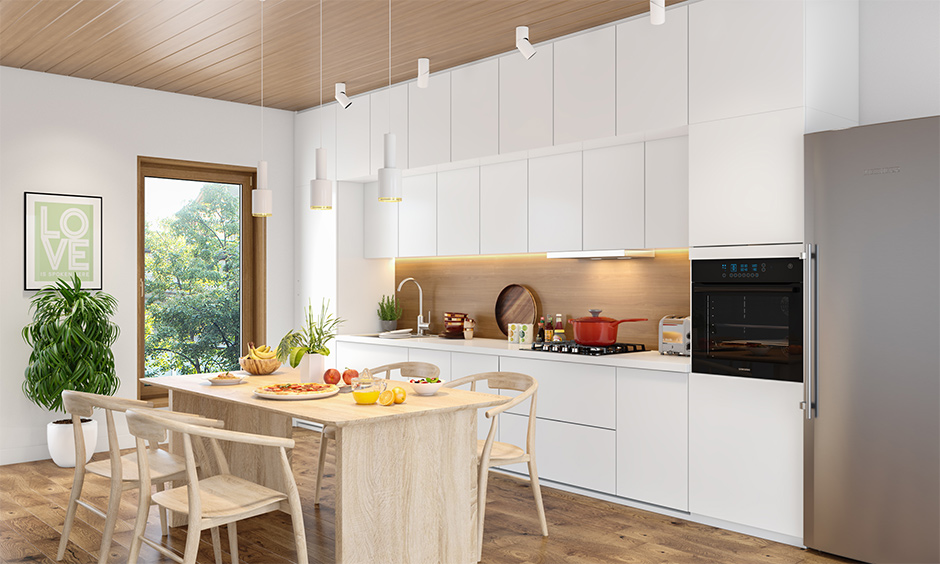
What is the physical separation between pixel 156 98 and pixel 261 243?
1470mm

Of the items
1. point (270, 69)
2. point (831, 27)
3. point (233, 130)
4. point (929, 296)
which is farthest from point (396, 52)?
point (929, 296)

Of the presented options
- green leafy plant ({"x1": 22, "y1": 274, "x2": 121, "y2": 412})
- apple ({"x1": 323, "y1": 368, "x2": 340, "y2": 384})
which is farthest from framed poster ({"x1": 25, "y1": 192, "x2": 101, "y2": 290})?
apple ({"x1": 323, "y1": 368, "x2": 340, "y2": 384})

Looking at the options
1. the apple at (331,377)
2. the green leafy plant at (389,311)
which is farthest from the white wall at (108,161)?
the apple at (331,377)

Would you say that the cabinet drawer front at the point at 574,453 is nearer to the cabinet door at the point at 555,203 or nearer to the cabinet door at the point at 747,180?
the cabinet door at the point at 555,203

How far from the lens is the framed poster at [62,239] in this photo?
5660mm

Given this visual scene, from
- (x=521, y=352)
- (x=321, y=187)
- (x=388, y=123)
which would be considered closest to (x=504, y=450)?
(x=521, y=352)

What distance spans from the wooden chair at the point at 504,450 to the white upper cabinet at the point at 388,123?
231 centimetres

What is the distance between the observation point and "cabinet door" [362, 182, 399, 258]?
6344 millimetres

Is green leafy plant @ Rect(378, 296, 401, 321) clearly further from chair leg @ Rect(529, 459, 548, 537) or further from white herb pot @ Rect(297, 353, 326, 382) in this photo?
chair leg @ Rect(529, 459, 548, 537)

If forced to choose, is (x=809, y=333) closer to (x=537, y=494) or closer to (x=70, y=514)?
(x=537, y=494)

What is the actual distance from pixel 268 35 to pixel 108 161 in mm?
2061

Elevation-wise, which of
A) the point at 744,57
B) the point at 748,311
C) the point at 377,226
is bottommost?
the point at 748,311

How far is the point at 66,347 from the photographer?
5371 mm

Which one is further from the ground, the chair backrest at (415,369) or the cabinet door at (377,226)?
the cabinet door at (377,226)
